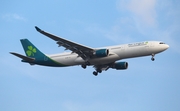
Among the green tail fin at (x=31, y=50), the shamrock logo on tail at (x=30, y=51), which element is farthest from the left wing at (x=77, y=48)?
the shamrock logo on tail at (x=30, y=51)

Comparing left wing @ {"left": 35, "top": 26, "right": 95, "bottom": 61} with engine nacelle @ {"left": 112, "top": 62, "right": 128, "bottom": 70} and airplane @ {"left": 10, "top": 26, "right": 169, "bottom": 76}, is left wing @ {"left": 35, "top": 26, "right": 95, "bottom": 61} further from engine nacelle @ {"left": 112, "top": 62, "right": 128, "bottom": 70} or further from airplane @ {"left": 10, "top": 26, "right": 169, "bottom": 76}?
engine nacelle @ {"left": 112, "top": 62, "right": 128, "bottom": 70}

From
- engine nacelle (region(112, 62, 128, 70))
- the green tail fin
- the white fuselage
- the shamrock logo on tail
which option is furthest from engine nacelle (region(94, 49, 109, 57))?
the shamrock logo on tail

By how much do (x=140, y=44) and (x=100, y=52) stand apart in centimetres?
616

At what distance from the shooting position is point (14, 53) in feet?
213

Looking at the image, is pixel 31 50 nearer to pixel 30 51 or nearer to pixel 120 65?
pixel 30 51

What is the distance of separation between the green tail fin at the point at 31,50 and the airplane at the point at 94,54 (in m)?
0.67

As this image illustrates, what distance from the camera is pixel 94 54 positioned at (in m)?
65.2

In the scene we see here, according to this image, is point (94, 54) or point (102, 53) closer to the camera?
point (102, 53)

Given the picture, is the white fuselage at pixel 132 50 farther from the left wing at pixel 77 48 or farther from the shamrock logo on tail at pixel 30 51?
the shamrock logo on tail at pixel 30 51

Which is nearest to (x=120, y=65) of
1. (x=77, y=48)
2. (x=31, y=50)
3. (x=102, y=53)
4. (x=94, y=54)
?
(x=94, y=54)

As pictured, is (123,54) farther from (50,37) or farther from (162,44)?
(50,37)

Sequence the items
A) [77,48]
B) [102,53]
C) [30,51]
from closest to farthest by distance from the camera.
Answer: [102,53] → [77,48] → [30,51]

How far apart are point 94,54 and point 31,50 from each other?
538 inches

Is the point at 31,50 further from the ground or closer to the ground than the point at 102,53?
further from the ground
